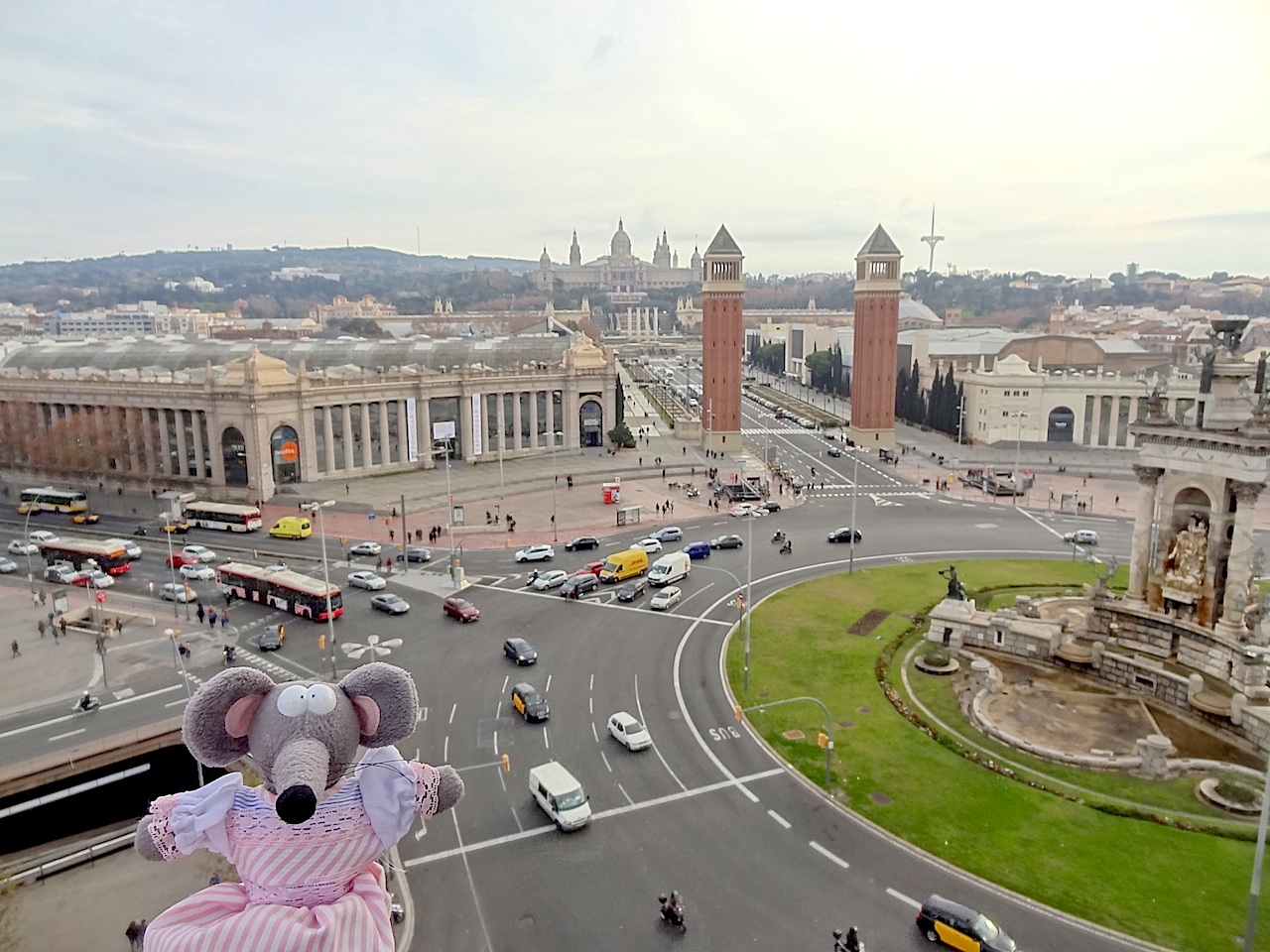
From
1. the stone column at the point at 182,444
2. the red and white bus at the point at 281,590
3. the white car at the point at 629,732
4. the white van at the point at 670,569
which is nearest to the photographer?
the white car at the point at 629,732

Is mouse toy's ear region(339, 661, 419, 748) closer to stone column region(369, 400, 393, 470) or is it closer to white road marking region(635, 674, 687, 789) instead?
white road marking region(635, 674, 687, 789)

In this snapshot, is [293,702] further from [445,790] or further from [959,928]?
[959,928]

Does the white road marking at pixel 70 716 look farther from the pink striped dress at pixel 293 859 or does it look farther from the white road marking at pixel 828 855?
the pink striped dress at pixel 293 859

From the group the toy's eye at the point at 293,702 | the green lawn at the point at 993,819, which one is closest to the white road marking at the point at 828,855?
the green lawn at the point at 993,819

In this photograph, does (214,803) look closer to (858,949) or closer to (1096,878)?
(858,949)

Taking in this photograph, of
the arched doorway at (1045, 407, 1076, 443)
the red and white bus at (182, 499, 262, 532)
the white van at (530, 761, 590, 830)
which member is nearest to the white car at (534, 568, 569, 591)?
the white van at (530, 761, 590, 830)

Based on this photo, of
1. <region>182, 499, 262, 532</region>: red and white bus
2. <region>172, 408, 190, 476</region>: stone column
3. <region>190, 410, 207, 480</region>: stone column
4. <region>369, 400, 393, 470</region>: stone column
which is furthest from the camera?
<region>369, 400, 393, 470</region>: stone column
